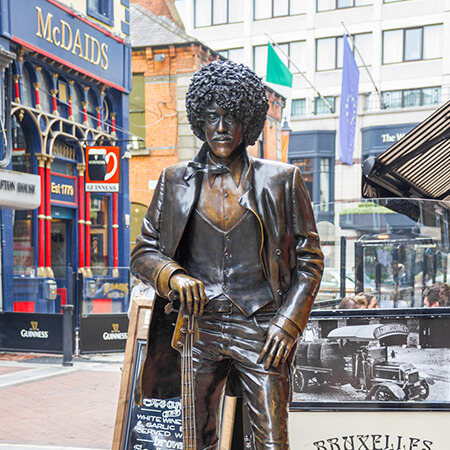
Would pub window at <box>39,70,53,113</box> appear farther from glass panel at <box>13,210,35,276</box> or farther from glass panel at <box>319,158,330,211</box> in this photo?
glass panel at <box>319,158,330,211</box>

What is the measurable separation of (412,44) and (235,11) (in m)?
8.99

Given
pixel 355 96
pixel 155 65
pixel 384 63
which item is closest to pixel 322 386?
pixel 355 96

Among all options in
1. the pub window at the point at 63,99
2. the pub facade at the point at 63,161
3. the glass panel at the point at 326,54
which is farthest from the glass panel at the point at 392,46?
the pub window at the point at 63,99

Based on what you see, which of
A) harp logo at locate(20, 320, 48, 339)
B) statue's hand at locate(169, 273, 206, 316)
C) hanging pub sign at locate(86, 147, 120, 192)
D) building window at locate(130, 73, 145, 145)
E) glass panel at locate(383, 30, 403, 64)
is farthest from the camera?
glass panel at locate(383, 30, 403, 64)

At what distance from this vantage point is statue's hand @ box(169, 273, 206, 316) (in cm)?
259

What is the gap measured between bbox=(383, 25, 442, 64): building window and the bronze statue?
3156 cm

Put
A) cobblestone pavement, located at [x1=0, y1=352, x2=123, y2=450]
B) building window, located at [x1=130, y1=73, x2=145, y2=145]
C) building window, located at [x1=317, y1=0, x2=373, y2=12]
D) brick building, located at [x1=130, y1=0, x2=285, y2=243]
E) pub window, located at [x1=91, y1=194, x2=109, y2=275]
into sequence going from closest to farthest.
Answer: cobblestone pavement, located at [x1=0, y1=352, x2=123, y2=450] < pub window, located at [x1=91, y1=194, x2=109, y2=275] < brick building, located at [x1=130, y1=0, x2=285, y2=243] < building window, located at [x1=130, y1=73, x2=145, y2=145] < building window, located at [x1=317, y1=0, x2=373, y2=12]

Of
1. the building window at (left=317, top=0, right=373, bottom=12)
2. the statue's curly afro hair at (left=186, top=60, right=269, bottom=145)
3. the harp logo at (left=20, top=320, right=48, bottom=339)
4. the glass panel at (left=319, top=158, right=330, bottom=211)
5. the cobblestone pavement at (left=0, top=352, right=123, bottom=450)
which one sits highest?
the building window at (left=317, top=0, right=373, bottom=12)

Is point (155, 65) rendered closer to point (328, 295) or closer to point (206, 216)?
point (328, 295)

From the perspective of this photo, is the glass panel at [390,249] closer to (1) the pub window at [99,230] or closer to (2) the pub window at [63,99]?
(2) the pub window at [63,99]

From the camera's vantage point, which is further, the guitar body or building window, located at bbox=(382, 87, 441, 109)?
building window, located at bbox=(382, 87, 441, 109)

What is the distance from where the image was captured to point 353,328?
3828 mm

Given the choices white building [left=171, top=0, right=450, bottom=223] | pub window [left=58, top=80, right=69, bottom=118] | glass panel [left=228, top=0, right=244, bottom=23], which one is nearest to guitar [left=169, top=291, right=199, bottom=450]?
pub window [left=58, top=80, right=69, bottom=118]

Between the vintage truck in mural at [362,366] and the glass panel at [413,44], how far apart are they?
1212 inches
